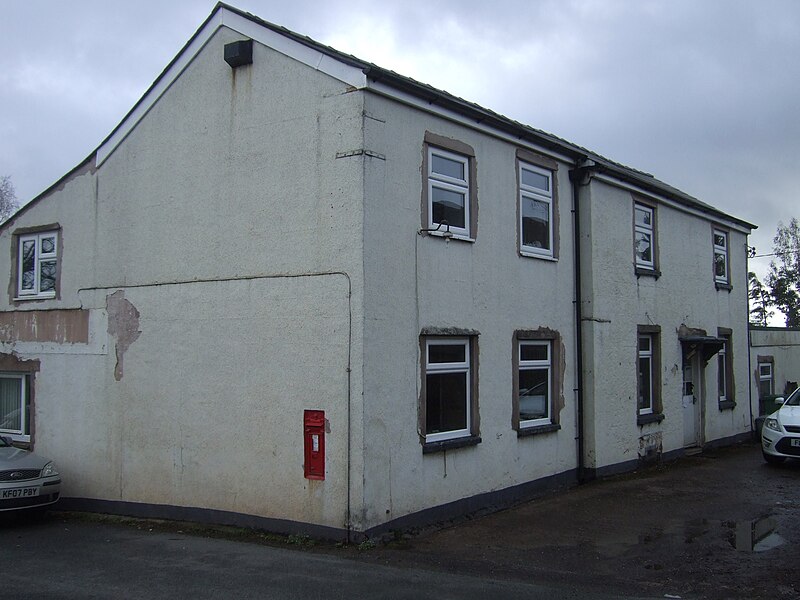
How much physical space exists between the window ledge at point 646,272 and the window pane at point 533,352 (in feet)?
11.9

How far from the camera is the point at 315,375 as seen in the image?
10047mm

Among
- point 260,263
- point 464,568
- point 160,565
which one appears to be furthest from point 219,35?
point 464,568

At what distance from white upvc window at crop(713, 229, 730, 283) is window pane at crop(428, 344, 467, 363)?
1117cm

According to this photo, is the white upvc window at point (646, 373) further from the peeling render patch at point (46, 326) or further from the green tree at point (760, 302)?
the green tree at point (760, 302)

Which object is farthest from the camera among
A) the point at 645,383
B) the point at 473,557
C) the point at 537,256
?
the point at 645,383

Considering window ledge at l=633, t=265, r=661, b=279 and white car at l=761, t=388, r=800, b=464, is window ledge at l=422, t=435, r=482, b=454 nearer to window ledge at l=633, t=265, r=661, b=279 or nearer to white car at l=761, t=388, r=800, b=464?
window ledge at l=633, t=265, r=661, b=279

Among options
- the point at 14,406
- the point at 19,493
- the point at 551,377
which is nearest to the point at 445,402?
the point at 551,377

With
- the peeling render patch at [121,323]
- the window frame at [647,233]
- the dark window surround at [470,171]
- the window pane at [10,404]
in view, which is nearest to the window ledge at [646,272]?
the window frame at [647,233]

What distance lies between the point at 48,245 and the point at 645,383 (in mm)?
12200

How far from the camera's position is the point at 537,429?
12.9 meters

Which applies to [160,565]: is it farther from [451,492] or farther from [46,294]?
[46,294]

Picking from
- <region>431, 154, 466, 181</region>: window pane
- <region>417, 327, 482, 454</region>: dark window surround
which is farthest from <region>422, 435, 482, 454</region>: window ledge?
<region>431, 154, 466, 181</region>: window pane

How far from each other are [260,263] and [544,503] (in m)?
5.89

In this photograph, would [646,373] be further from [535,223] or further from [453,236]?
[453,236]
